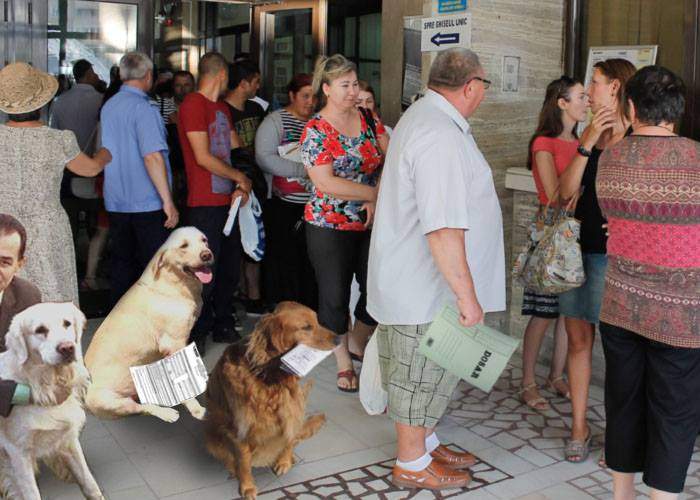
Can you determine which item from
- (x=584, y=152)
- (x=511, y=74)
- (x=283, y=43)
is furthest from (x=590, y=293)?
(x=283, y=43)

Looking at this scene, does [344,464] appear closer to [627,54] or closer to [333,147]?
[333,147]

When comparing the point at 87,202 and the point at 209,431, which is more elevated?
the point at 87,202

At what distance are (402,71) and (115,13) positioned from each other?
2.12 metres

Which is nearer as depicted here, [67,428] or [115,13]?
[67,428]

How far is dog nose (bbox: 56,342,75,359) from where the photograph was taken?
3.02 metres

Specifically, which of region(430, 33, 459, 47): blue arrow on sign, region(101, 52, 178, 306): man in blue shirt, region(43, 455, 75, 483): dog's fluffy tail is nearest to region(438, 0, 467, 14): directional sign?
region(430, 33, 459, 47): blue arrow on sign

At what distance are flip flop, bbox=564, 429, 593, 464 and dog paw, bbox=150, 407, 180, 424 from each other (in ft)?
5.74

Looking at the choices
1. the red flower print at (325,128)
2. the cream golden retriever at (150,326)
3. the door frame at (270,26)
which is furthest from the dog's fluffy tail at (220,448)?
the door frame at (270,26)

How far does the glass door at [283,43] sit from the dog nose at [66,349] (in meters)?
5.71

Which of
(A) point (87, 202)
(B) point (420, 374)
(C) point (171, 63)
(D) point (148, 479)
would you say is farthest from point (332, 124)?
(C) point (171, 63)

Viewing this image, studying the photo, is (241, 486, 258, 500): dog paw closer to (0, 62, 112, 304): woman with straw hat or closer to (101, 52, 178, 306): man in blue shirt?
(0, 62, 112, 304): woman with straw hat

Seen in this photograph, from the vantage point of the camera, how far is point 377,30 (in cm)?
1045

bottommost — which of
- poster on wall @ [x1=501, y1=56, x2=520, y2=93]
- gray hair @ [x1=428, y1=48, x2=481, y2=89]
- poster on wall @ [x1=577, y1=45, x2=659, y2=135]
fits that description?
gray hair @ [x1=428, y1=48, x2=481, y2=89]

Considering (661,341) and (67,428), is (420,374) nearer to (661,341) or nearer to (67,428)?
(661,341)
